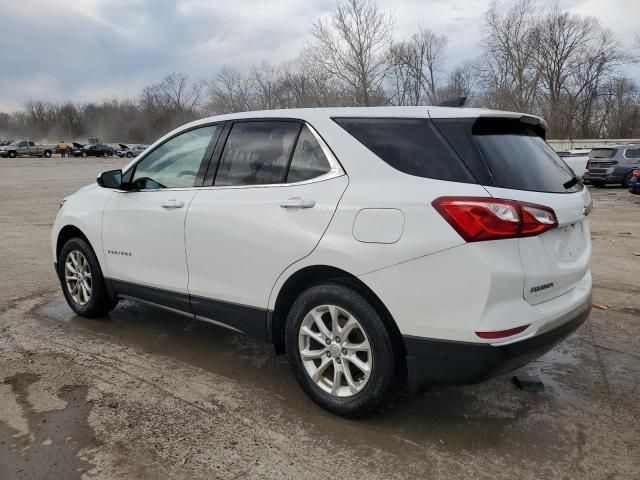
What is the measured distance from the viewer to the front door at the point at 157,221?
3836mm

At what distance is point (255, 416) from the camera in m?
3.14

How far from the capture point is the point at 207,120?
13.1 feet

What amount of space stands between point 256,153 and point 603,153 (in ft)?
65.6

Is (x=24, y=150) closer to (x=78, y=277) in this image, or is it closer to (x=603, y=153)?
(x=603, y=153)

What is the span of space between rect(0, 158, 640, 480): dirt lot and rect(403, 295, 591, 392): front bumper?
0.43 m

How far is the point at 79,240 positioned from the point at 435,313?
3.50m

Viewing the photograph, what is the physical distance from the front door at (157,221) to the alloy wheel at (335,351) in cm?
114

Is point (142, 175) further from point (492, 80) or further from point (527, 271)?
point (492, 80)

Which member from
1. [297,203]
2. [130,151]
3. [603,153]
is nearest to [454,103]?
[297,203]

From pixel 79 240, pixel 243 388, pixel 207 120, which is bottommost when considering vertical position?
pixel 243 388

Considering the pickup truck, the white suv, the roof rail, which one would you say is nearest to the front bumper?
the white suv

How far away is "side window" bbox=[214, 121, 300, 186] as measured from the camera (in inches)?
133

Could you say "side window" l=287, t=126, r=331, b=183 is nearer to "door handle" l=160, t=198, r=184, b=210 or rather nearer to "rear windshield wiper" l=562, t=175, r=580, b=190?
"door handle" l=160, t=198, r=184, b=210

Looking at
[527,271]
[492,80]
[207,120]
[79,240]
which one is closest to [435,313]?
[527,271]
